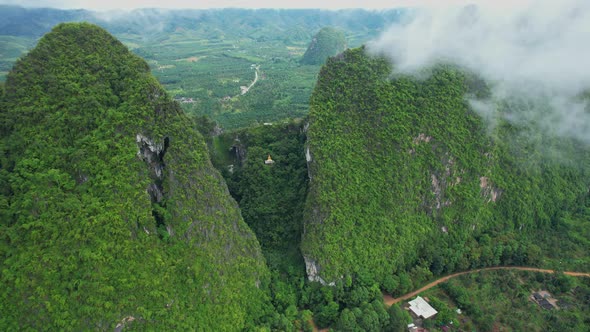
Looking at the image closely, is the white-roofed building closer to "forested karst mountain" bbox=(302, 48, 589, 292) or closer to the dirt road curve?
the dirt road curve

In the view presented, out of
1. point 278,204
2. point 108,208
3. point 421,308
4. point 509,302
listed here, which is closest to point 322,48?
point 278,204

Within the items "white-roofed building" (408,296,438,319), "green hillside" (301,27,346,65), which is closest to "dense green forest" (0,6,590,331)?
"white-roofed building" (408,296,438,319)

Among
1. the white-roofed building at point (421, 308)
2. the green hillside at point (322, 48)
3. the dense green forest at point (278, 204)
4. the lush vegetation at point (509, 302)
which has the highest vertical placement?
the green hillside at point (322, 48)

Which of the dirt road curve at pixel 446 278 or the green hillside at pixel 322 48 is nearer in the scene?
the dirt road curve at pixel 446 278

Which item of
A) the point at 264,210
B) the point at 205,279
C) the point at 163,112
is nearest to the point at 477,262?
the point at 264,210

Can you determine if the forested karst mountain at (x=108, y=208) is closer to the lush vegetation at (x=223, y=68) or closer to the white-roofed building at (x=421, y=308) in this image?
the white-roofed building at (x=421, y=308)

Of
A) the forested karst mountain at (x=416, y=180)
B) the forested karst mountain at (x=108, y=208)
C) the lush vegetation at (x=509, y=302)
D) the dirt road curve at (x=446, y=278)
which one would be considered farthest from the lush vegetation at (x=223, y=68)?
the lush vegetation at (x=509, y=302)
